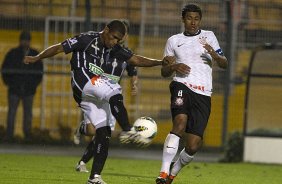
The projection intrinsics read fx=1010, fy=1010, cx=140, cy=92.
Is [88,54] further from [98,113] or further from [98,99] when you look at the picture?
[98,113]

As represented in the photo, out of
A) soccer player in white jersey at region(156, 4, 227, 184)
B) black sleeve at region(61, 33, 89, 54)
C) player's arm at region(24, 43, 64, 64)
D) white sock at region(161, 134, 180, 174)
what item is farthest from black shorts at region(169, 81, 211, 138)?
player's arm at region(24, 43, 64, 64)

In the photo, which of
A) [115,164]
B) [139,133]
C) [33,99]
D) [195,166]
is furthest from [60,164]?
[139,133]

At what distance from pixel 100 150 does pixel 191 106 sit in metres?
1.26

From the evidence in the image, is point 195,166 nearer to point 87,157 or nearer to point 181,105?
point 87,157

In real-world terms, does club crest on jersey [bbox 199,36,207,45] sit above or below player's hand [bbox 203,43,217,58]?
above

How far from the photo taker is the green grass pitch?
13672 millimetres

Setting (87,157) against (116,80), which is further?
(87,157)

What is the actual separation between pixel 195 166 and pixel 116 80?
5680mm

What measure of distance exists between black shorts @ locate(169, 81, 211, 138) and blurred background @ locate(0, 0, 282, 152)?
8.24 m

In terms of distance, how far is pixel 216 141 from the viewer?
69.7ft

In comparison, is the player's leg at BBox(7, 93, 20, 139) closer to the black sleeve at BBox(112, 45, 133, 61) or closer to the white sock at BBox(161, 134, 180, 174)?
the black sleeve at BBox(112, 45, 133, 61)

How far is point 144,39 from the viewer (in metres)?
21.1

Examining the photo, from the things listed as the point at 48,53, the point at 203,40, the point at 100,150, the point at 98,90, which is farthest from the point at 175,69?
the point at 48,53

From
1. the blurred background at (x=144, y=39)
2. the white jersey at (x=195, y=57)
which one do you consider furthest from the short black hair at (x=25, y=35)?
the white jersey at (x=195, y=57)
